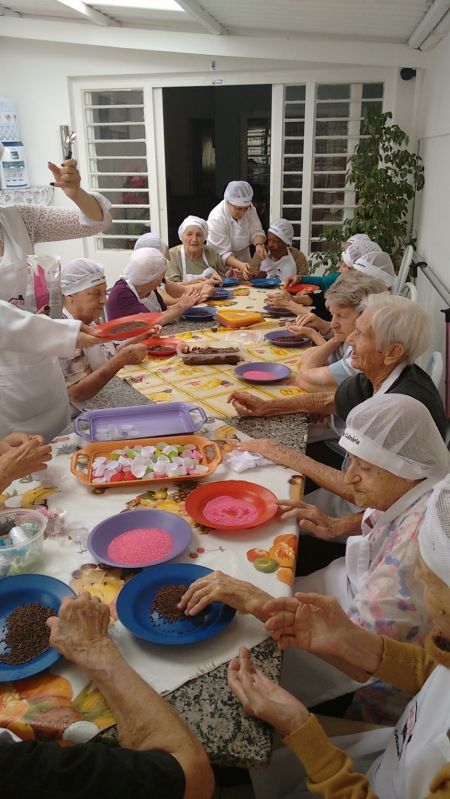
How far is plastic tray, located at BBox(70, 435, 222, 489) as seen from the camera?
1.88 m

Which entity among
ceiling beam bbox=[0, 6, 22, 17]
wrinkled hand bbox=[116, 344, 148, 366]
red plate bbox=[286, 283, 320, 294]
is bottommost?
red plate bbox=[286, 283, 320, 294]

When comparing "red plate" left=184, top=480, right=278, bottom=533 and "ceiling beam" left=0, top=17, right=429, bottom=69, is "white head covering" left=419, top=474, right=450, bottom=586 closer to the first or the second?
"red plate" left=184, top=480, right=278, bottom=533

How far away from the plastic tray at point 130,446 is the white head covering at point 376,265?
5.71ft

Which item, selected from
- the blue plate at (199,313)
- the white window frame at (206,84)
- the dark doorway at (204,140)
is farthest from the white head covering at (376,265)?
the dark doorway at (204,140)

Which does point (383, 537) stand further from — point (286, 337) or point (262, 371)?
point (286, 337)

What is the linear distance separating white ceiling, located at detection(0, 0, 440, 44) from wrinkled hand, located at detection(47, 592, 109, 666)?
14.9ft

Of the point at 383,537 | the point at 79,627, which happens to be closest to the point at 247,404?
the point at 383,537

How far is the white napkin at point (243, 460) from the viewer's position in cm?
201

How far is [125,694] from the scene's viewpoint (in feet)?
3.59

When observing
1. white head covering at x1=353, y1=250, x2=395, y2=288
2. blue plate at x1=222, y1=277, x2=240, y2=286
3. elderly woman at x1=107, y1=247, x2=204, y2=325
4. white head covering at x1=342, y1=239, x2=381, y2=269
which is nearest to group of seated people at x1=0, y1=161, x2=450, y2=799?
white head covering at x1=353, y1=250, x2=395, y2=288

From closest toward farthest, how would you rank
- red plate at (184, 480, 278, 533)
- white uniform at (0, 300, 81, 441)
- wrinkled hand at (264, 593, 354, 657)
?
1. wrinkled hand at (264, 593, 354, 657)
2. red plate at (184, 480, 278, 533)
3. white uniform at (0, 300, 81, 441)

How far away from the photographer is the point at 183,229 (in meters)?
5.34

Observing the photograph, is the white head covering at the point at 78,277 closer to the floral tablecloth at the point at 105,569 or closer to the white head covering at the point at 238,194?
the floral tablecloth at the point at 105,569

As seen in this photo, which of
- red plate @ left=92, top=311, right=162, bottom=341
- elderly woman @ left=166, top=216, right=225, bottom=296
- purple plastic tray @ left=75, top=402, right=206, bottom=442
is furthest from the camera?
elderly woman @ left=166, top=216, right=225, bottom=296
